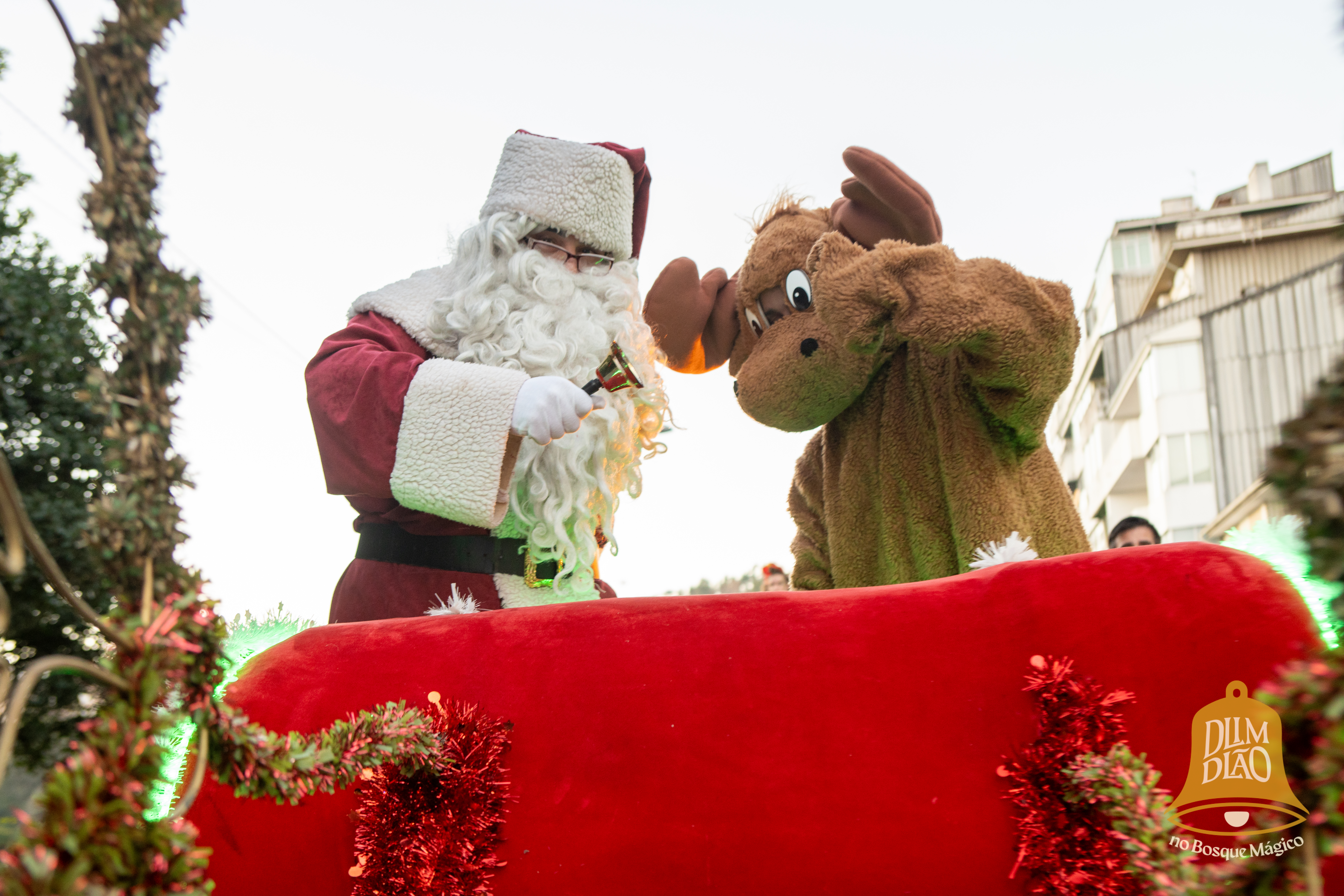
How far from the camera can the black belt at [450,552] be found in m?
1.86

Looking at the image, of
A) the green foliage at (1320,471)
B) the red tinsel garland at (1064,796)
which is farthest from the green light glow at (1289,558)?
the green foliage at (1320,471)

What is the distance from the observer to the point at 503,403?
5.68 ft

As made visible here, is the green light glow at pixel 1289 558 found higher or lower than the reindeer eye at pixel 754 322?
lower

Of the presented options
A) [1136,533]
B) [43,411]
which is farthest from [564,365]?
[43,411]

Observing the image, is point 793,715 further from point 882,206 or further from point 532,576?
point 882,206

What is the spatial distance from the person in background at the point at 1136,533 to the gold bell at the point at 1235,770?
2577 mm

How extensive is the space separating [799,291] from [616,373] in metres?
0.56

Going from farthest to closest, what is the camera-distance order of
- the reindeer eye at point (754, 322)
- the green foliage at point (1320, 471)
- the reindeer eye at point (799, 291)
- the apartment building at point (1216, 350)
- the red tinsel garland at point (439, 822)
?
the apartment building at point (1216, 350), the reindeer eye at point (754, 322), the reindeer eye at point (799, 291), the red tinsel garland at point (439, 822), the green foliage at point (1320, 471)

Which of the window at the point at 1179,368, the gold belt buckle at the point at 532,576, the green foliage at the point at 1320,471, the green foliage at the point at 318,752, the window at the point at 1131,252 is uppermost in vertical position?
the window at the point at 1131,252

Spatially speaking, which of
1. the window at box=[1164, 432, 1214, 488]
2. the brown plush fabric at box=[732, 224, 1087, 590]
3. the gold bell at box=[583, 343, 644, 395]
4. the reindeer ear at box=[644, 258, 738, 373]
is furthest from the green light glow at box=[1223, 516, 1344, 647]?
the window at box=[1164, 432, 1214, 488]

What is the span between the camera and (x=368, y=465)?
5.74 ft

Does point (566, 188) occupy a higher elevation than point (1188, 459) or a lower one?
lower

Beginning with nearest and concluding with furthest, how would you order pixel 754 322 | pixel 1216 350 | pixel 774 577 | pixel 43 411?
pixel 754 322
pixel 774 577
pixel 43 411
pixel 1216 350

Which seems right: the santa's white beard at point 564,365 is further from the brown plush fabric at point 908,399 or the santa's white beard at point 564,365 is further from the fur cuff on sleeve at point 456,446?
the brown plush fabric at point 908,399
